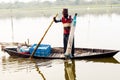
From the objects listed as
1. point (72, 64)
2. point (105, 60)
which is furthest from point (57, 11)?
point (72, 64)

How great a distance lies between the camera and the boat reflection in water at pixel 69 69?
13.2 metres

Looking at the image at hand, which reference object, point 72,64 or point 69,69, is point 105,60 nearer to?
point 72,64

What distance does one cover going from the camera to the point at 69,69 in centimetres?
1451

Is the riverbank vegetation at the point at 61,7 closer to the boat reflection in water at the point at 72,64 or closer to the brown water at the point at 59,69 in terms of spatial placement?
the boat reflection in water at the point at 72,64

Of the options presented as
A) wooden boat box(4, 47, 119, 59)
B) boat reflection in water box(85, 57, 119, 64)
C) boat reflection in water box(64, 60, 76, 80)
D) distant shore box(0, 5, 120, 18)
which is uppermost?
distant shore box(0, 5, 120, 18)

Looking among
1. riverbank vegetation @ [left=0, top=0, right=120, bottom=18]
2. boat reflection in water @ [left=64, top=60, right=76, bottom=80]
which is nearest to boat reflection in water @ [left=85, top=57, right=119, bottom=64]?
boat reflection in water @ [left=64, top=60, right=76, bottom=80]

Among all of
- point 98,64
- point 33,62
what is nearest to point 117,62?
point 98,64

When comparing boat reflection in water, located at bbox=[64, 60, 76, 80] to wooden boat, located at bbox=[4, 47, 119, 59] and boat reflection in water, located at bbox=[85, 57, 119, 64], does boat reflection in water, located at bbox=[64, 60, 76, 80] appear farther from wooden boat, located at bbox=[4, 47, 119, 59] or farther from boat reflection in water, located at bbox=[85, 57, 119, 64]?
boat reflection in water, located at bbox=[85, 57, 119, 64]

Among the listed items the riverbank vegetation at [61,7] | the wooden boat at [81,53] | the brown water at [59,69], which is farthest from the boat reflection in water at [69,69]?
the riverbank vegetation at [61,7]

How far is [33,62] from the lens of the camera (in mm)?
15852

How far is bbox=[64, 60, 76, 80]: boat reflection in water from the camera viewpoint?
13188mm

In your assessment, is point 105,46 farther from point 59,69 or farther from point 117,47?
point 59,69

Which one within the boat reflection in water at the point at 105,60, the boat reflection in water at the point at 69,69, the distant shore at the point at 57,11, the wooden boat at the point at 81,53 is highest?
the distant shore at the point at 57,11

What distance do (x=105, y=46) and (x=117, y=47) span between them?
0.97 meters
